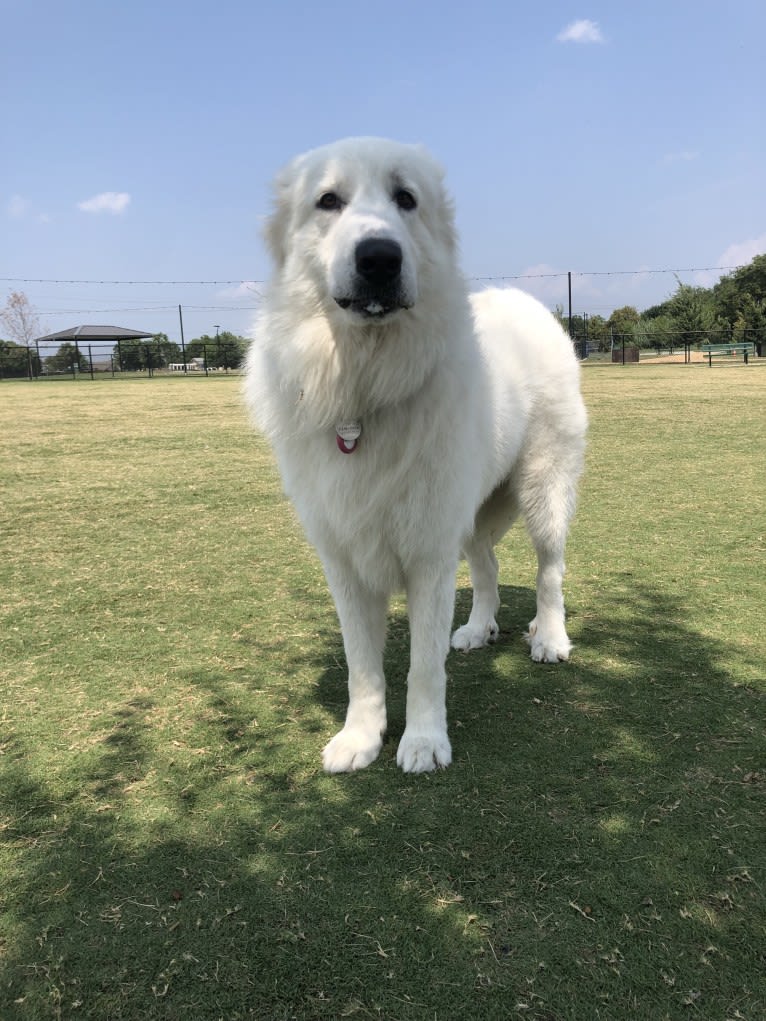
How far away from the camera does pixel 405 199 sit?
99.4 inches

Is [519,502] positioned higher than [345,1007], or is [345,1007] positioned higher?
[519,502]

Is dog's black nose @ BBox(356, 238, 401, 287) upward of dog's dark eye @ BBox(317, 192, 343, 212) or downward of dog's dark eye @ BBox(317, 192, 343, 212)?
downward

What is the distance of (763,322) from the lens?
49.3 m

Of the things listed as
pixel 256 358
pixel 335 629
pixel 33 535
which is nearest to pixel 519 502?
pixel 335 629

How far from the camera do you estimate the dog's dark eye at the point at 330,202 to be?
97.4 inches

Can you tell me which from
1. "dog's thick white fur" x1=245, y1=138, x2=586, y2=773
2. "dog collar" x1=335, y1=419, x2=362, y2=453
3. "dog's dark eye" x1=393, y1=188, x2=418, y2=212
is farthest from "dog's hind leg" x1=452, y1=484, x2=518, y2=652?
"dog's dark eye" x1=393, y1=188, x2=418, y2=212

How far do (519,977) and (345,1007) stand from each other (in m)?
0.40

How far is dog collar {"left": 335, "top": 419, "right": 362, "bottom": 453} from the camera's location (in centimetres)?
252

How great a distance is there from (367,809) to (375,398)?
1328 millimetres

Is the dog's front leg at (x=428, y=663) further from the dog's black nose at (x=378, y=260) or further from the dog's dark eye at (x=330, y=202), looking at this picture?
the dog's dark eye at (x=330, y=202)

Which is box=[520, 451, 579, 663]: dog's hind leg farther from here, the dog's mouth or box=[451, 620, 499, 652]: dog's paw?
the dog's mouth

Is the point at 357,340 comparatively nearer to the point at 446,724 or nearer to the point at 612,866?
the point at 446,724

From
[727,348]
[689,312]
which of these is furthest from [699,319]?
[727,348]

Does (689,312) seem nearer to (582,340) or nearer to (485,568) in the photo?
(582,340)
